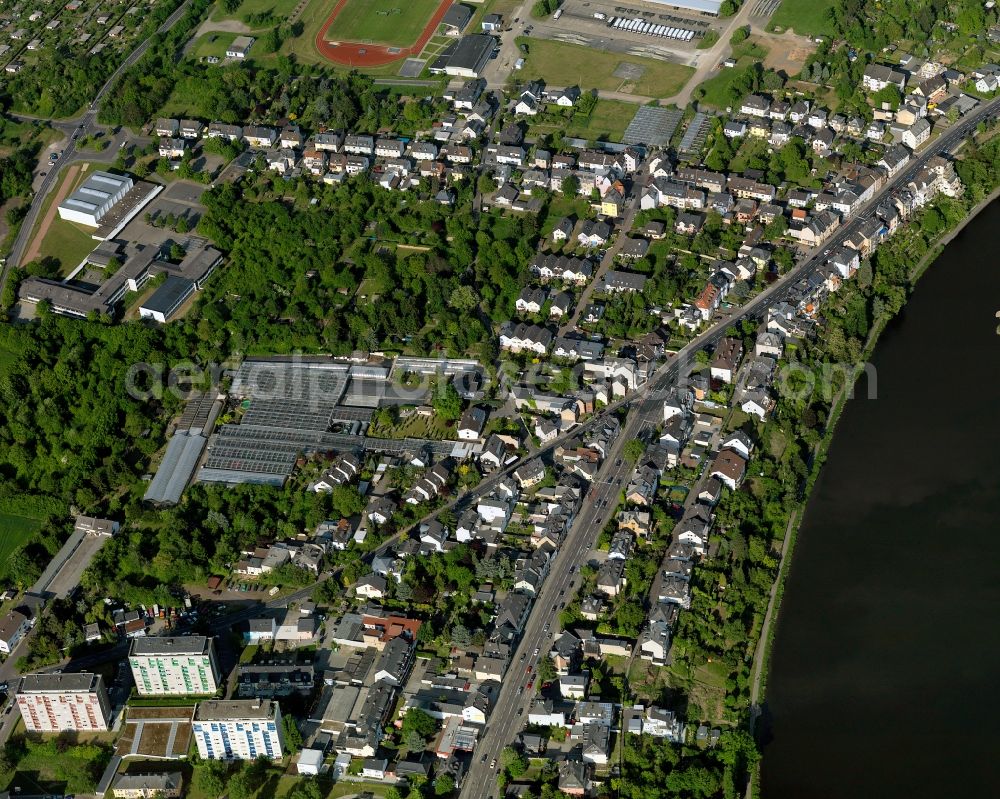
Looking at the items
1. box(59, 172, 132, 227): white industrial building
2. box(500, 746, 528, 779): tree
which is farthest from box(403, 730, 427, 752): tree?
box(59, 172, 132, 227): white industrial building

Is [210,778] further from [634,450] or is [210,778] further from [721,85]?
[721,85]

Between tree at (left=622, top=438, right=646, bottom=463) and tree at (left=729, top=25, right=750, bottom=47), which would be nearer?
tree at (left=622, top=438, right=646, bottom=463)

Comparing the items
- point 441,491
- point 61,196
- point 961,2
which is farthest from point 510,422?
point 961,2

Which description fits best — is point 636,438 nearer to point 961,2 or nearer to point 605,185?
point 605,185

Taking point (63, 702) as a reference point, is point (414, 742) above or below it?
above

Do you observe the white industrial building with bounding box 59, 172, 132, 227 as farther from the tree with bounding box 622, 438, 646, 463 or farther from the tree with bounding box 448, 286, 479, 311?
the tree with bounding box 622, 438, 646, 463

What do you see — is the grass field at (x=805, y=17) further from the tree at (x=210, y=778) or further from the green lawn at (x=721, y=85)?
the tree at (x=210, y=778)

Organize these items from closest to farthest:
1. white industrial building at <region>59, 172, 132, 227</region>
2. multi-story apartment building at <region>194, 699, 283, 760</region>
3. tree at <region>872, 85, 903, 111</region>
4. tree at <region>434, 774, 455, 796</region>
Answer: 1. tree at <region>434, 774, 455, 796</region>
2. multi-story apartment building at <region>194, 699, 283, 760</region>
3. white industrial building at <region>59, 172, 132, 227</region>
4. tree at <region>872, 85, 903, 111</region>

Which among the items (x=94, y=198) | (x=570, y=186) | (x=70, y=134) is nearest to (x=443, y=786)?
(x=570, y=186)
